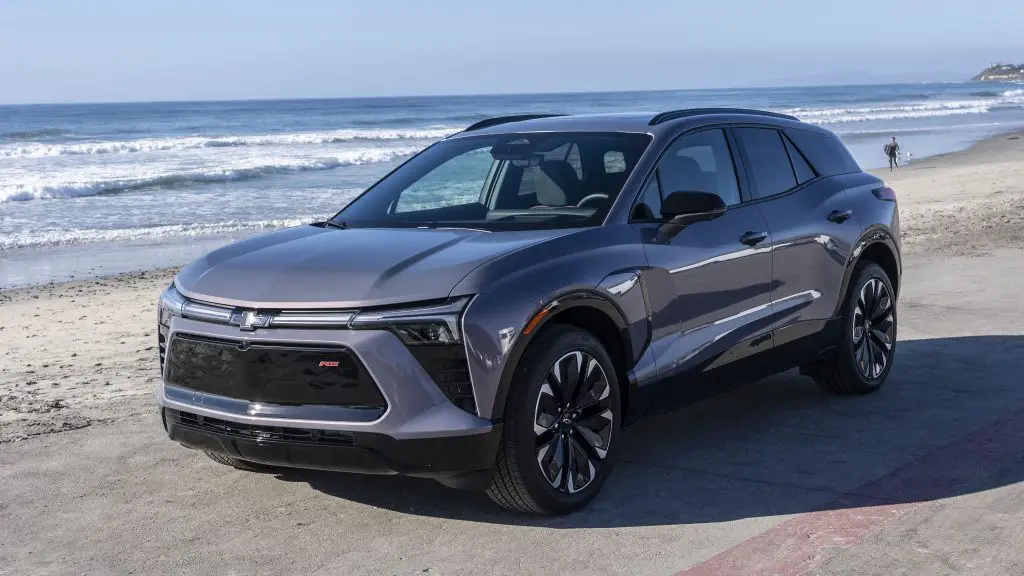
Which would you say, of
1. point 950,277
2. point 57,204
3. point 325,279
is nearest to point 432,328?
point 325,279

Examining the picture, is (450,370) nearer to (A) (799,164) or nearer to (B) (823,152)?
(A) (799,164)

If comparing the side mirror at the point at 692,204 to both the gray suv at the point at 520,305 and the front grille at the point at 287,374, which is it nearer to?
the gray suv at the point at 520,305

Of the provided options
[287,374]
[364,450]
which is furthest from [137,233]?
[364,450]

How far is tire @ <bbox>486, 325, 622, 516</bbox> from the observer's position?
4625mm

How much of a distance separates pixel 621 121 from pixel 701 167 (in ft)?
1.49

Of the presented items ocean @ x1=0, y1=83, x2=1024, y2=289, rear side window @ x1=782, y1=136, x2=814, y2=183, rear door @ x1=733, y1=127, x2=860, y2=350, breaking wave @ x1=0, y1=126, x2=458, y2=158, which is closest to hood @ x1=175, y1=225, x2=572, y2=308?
rear door @ x1=733, y1=127, x2=860, y2=350

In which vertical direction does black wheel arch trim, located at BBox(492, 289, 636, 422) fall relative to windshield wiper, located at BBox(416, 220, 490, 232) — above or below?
below

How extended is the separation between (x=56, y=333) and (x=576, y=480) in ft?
22.6

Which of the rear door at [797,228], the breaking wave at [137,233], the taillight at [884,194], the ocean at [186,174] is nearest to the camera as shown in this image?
the rear door at [797,228]

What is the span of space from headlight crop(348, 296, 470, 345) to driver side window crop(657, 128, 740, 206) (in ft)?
5.39

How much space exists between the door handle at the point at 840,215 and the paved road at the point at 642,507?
1.06 metres

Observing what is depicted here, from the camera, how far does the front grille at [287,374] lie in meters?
4.41

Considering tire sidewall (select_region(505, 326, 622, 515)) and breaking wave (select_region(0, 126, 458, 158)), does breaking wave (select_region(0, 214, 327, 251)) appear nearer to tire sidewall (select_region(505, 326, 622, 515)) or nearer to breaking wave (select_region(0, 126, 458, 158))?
tire sidewall (select_region(505, 326, 622, 515))

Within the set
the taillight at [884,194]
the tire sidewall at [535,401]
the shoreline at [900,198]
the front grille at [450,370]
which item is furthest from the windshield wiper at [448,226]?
the shoreline at [900,198]
